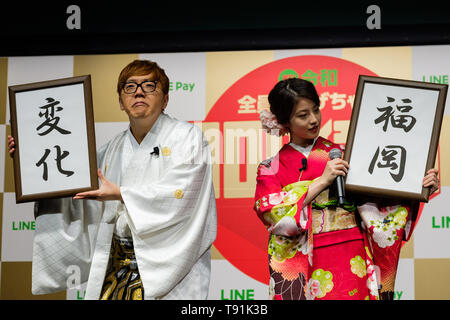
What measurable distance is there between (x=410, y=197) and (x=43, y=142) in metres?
1.80

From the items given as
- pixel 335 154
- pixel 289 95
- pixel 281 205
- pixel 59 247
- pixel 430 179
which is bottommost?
pixel 59 247

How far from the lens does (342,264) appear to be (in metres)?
2.49

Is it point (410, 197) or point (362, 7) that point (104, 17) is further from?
point (410, 197)


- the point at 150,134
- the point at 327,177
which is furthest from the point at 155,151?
the point at 327,177

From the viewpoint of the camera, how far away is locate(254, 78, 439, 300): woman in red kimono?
249cm

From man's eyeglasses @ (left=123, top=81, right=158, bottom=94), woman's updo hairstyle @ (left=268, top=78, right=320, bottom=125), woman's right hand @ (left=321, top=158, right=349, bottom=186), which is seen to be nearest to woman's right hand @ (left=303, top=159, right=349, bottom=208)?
woman's right hand @ (left=321, top=158, right=349, bottom=186)

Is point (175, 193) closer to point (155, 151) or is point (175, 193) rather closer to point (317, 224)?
point (155, 151)

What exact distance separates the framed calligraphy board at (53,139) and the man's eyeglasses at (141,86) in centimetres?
19

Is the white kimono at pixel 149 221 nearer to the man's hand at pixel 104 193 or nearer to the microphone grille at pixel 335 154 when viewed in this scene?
the man's hand at pixel 104 193

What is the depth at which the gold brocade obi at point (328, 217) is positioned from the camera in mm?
2529

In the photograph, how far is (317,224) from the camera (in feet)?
8.33

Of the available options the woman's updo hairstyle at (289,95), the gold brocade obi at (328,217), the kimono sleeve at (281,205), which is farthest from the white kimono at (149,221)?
the gold brocade obi at (328,217)

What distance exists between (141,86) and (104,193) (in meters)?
0.59

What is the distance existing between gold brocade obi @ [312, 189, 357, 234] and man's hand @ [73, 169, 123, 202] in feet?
3.08
